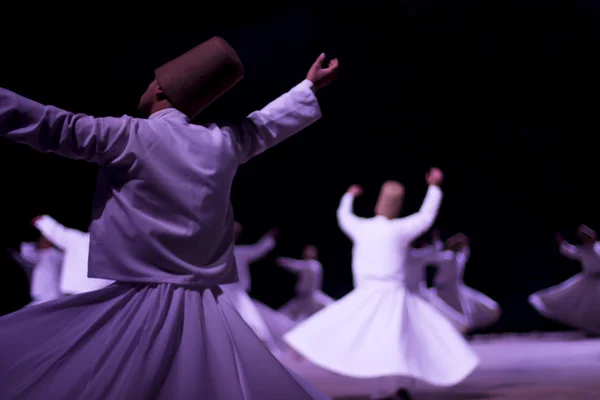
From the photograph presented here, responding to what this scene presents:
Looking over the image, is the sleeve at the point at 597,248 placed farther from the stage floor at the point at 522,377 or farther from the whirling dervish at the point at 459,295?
the whirling dervish at the point at 459,295

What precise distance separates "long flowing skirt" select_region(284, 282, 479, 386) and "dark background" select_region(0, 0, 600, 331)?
617cm

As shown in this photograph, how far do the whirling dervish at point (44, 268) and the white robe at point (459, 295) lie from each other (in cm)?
549

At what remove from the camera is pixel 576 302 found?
1095 cm

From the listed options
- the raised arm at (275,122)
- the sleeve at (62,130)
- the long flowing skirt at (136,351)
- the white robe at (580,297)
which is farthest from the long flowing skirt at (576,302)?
the sleeve at (62,130)

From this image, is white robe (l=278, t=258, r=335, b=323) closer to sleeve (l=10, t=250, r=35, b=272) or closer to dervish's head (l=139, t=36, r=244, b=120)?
sleeve (l=10, t=250, r=35, b=272)

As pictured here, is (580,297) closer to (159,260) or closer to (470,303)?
(470,303)

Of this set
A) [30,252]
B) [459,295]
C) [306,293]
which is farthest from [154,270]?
[306,293]

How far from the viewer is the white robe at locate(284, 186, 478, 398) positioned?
15.8 feet

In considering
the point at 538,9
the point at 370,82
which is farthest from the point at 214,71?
the point at 538,9

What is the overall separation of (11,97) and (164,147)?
0.44 m

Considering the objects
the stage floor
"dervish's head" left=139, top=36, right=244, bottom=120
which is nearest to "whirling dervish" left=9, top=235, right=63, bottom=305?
the stage floor

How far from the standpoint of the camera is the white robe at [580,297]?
10758mm

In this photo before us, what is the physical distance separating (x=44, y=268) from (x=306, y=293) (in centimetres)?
429

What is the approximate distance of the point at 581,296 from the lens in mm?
10891
